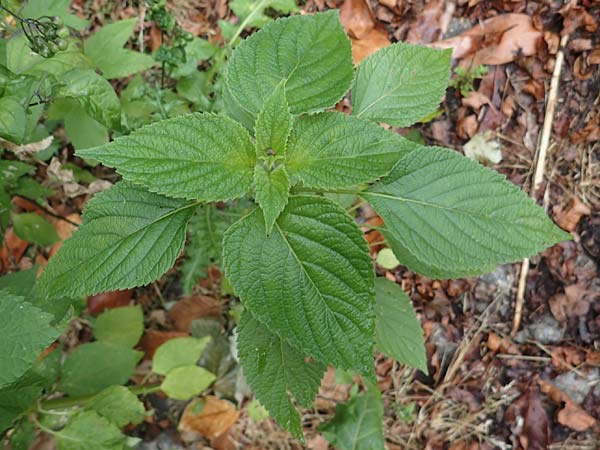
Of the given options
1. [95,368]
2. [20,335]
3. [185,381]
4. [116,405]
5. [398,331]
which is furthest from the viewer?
[185,381]

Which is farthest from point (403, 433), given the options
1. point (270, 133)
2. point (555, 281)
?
point (270, 133)

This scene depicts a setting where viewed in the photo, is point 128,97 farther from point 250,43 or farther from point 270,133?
point 270,133

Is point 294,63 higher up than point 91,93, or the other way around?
point 294,63

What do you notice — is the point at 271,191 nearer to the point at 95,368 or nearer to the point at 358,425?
the point at 95,368

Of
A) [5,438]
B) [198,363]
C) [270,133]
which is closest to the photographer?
[270,133]

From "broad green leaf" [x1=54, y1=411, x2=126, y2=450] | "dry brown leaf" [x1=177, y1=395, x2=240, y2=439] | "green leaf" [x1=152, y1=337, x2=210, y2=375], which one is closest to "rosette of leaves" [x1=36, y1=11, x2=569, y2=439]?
"broad green leaf" [x1=54, y1=411, x2=126, y2=450]

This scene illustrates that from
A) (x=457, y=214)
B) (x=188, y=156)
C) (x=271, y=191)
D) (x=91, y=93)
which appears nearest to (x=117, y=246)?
(x=188, y=156)

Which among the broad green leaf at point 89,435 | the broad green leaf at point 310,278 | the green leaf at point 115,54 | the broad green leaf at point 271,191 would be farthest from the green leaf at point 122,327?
the broad green leaf at point 271,191
